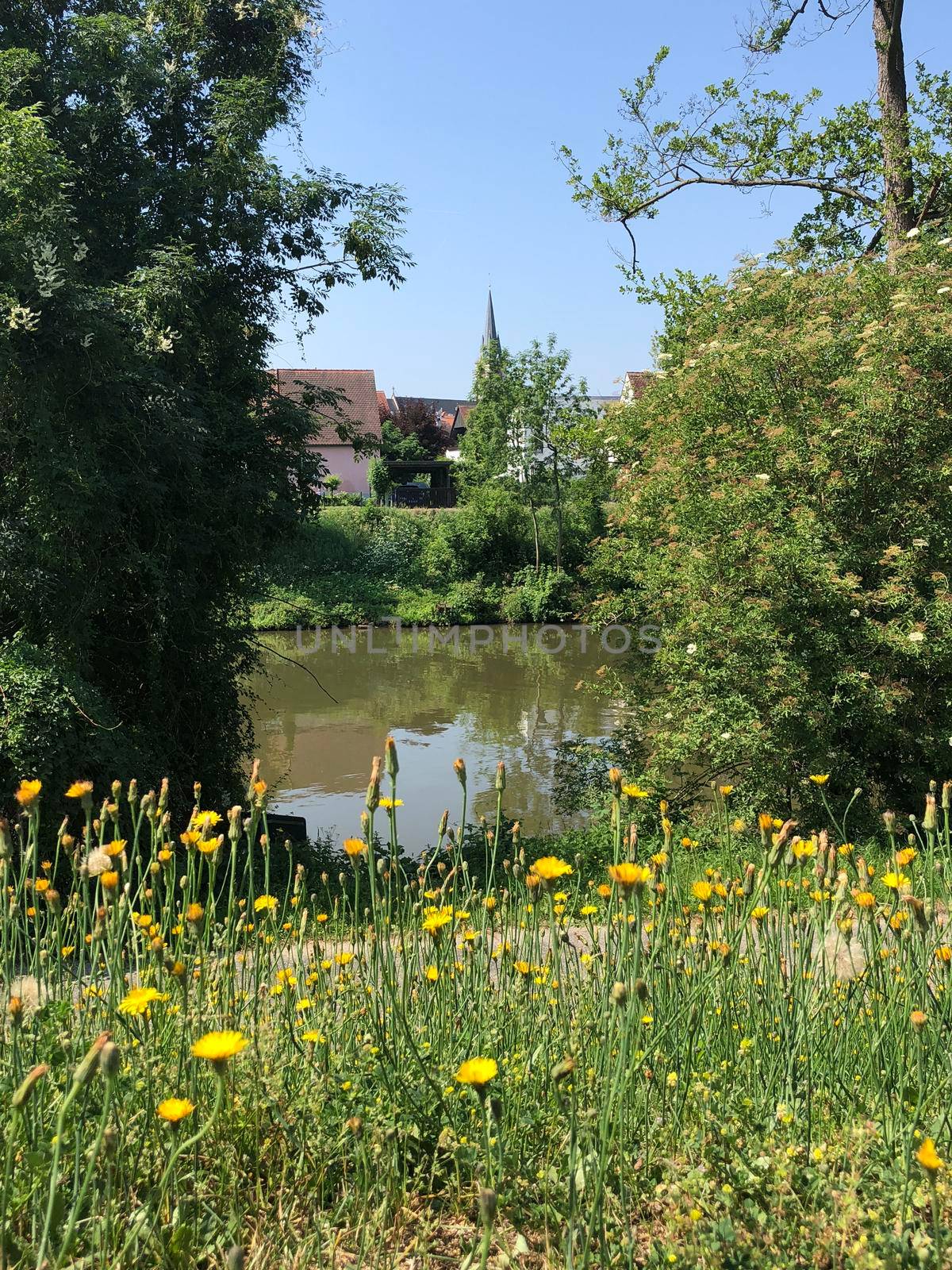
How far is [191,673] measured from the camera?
9.58 meters

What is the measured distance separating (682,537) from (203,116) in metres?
6.72

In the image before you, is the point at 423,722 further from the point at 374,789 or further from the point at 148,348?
the point at 374,789

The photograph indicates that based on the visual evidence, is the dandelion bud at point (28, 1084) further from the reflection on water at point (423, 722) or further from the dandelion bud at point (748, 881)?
the reflection on water at point (423, 722)

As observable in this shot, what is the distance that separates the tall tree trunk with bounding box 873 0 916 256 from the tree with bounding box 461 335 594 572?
1379 centimetres

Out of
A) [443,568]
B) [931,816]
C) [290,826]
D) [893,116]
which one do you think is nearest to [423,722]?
[290,826]

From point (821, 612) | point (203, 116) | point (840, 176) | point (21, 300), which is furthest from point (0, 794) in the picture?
point (840, 176)

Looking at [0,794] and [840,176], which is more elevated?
[840,176]

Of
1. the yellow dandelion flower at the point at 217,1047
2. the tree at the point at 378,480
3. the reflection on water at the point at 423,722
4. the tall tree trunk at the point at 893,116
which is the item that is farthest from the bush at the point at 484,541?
the yellow dandelion flower at the point at 217,1047

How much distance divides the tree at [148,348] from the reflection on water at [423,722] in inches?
63.2

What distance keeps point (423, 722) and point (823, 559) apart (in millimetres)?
10277

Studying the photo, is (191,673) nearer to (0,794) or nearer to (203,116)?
(0,794)

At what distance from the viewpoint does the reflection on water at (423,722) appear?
40.4 ft

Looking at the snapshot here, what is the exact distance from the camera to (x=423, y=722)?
17.3m

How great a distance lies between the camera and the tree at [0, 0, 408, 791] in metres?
7.43
